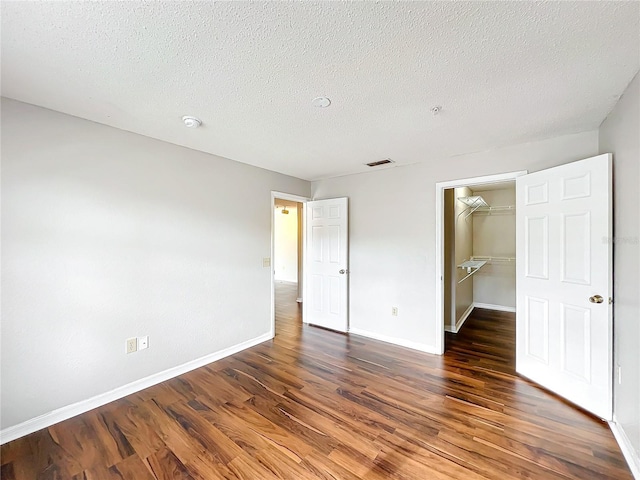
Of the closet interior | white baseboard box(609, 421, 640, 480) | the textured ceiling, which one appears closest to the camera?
the textured ceiling

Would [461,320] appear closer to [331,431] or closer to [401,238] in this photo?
[401,238]

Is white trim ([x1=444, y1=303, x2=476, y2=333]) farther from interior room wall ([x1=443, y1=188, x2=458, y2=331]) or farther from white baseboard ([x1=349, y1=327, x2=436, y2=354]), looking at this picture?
white baseboard ([x1=349, y1=327, x2=436, y2=354])

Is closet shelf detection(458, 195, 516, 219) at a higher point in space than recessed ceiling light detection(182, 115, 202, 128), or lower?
lower

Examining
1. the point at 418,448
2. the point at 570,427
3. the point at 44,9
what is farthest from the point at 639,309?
the point at 44,9

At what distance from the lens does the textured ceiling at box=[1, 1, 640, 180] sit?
1.19 metres

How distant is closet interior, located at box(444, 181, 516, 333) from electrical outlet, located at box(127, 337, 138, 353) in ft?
14.0

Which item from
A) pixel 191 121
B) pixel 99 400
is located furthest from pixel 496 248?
pixel 99 400

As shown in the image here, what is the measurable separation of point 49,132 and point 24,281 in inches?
43.2

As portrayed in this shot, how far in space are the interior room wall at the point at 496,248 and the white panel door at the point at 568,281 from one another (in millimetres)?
2890

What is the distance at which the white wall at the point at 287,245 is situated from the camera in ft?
27.0

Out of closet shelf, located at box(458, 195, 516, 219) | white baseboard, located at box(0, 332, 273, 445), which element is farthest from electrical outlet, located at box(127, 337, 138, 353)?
closet shelf, located at box(458, 195, 516, 219)

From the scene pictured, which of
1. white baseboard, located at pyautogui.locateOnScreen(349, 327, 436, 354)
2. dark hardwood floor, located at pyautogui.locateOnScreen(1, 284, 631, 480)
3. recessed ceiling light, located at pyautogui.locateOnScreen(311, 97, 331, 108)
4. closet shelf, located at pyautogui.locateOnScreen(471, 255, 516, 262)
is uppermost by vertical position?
recessed ceiling light, located at pyautogui.locateOnScreen(311, 97, 331, 108)

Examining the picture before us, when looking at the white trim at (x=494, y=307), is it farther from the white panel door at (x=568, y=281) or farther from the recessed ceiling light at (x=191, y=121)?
the recessed ceiling light at (x=191, y=121)

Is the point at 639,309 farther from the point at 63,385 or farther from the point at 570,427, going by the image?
the point at 63,385
